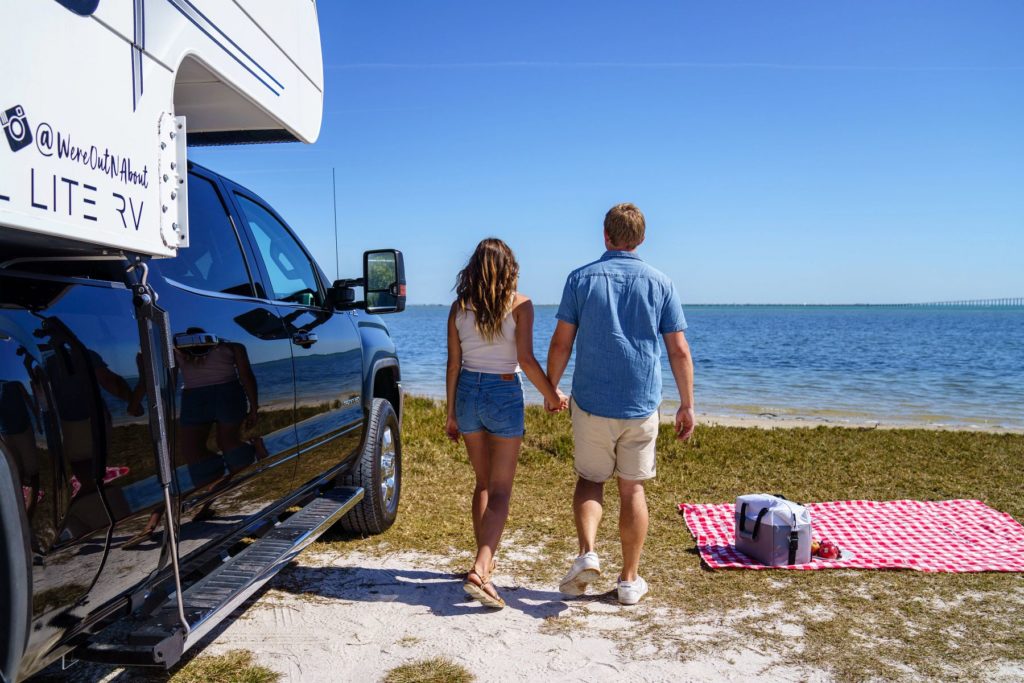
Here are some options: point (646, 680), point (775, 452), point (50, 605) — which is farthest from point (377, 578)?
point (775, 452)

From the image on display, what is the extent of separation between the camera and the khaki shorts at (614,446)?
4188 millimetres

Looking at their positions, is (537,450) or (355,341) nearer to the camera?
(355,341)

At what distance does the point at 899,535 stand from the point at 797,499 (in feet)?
3.69

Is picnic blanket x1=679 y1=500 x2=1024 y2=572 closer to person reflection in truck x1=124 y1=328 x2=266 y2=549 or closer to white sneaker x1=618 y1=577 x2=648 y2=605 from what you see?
white sneaker x1=618 y1=577 x2=648 y2=605

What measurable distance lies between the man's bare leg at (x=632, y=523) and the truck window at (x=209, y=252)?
7.04 ft

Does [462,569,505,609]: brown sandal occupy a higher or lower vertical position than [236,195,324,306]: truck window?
lower

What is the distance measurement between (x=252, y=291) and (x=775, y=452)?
588 cm

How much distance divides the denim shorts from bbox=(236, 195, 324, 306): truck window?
1.05 m

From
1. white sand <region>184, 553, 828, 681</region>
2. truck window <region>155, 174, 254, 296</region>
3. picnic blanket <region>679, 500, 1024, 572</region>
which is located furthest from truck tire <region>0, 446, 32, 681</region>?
picnic blanket <region>679, 500, 1024, 572</region>

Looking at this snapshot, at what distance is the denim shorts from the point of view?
4.23 m

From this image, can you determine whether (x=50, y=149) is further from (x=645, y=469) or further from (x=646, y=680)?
(x=645, y=469)

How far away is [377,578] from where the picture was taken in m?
4.65

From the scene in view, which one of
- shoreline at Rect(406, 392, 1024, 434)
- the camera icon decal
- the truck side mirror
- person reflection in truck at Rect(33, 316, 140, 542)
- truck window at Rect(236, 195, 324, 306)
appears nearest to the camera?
the camera icon decal

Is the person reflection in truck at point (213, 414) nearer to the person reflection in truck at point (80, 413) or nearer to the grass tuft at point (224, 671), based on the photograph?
the person reflection in truck at point (80, 413)
